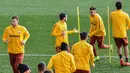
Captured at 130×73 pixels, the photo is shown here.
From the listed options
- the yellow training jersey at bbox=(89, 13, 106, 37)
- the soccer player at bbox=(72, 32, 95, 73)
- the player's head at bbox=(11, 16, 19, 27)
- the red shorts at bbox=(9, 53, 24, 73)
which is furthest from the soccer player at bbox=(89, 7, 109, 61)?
the soccer player at bbox=(72, 32, 95, 73)

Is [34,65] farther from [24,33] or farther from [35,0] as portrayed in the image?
[35,0]

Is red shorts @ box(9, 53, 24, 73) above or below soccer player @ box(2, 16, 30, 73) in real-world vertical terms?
below

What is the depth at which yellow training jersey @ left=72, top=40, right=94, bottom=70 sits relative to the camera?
525 inches

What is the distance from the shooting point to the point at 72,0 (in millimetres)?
28016

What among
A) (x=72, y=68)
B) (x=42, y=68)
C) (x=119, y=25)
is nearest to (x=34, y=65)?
(x=119, y=25)

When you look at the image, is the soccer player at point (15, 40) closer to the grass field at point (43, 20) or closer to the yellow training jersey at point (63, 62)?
the grass field at point (43, 20)

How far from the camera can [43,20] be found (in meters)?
23.3

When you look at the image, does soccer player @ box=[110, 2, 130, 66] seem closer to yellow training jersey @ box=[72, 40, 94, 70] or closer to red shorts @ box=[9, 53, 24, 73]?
yellow training jersey @ box=[72, 40, 94, 70]

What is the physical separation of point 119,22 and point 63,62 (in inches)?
170

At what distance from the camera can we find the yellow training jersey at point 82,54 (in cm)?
1334

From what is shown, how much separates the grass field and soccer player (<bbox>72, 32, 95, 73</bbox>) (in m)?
2.78

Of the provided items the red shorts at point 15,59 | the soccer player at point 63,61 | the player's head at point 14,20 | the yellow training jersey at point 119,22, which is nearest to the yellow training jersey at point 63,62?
the soccer player at point 63,61

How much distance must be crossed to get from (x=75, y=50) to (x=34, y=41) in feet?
22.2

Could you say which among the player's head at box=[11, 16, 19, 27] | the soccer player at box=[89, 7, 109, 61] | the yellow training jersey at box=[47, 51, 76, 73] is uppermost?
the player's head at box=[11, 16, 19, 27]
